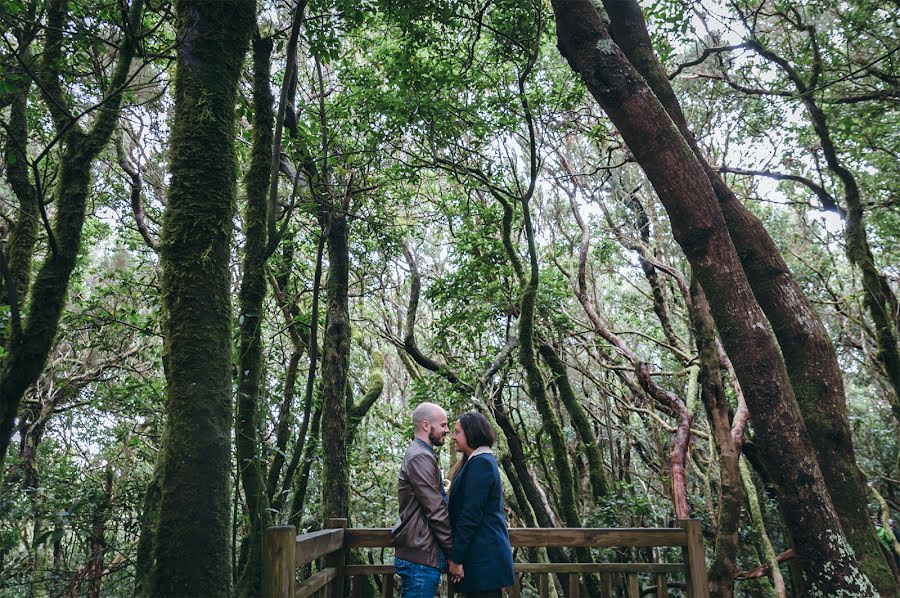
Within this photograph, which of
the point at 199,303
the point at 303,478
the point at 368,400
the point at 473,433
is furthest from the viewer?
the point at 368,400

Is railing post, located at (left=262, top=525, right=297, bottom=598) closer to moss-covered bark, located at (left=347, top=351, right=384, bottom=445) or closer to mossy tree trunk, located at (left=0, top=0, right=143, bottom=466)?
mossy tree trunk, located at (left=0, top=0, right=143, bottom=466)

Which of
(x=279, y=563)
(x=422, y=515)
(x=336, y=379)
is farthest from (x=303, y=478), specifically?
(x=279, y=563)

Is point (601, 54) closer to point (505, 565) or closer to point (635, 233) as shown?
point (505, 565)

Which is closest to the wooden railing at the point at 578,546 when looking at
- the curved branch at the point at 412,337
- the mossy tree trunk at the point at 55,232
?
the mossy tree trunk at the point at 55,232

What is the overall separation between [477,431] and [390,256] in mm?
5259

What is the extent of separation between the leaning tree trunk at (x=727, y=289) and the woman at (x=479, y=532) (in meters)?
1.62

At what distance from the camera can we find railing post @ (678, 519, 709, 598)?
402 cm

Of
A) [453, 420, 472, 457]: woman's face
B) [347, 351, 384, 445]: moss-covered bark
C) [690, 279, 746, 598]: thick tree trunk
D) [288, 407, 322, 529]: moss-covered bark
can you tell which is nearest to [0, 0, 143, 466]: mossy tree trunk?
[288, 407, 322, 529]: moss-covered bark

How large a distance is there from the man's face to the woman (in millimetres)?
215

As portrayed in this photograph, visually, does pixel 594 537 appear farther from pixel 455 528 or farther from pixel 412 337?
pixel 412 337

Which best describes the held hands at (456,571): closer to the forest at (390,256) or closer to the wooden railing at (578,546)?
the wooden railing at (578,546)

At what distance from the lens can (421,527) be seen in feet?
11.4

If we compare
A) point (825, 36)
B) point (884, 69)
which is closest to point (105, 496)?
point (825, 36)

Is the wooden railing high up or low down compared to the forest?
down
